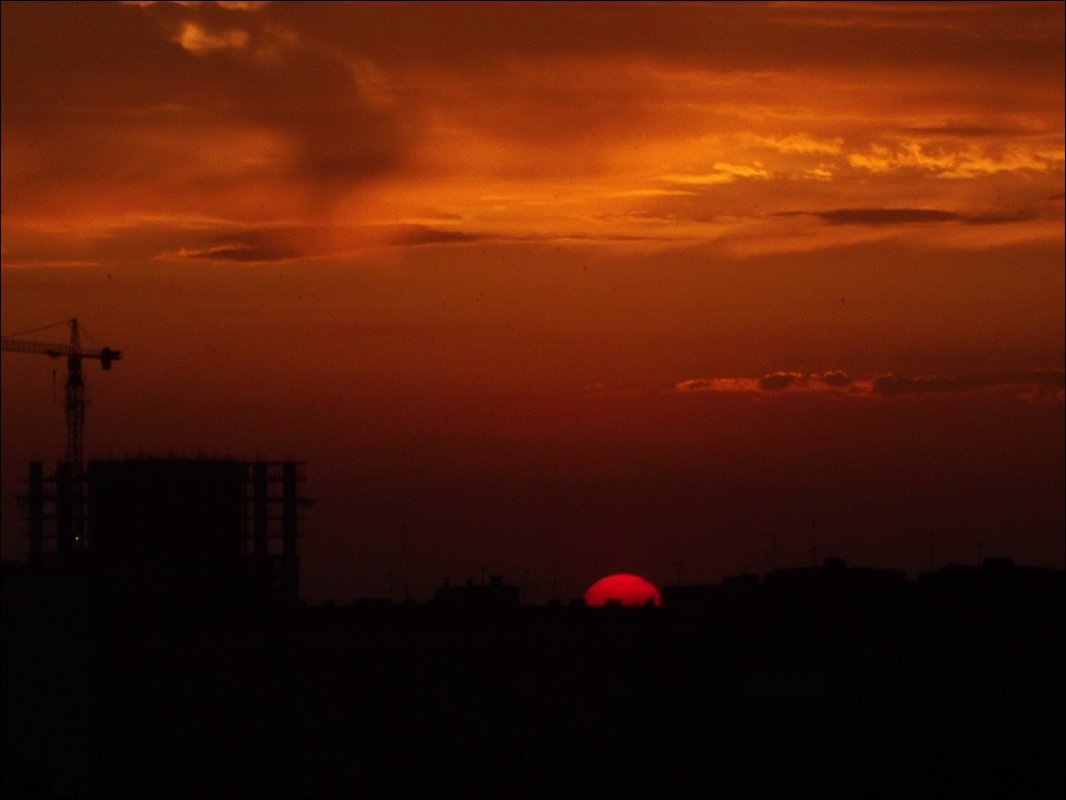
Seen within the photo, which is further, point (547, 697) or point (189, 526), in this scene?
point (189, 526)

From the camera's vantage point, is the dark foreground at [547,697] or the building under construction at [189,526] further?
the building under construction at [189,526]

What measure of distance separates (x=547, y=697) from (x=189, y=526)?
5008 centimetres

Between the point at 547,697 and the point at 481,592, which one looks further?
the point at 481,592

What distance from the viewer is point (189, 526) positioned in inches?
3836

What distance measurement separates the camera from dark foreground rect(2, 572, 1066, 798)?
134 ft

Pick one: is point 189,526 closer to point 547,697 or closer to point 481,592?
point 481,592

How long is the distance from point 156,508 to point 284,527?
10.3 m

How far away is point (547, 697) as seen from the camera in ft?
168

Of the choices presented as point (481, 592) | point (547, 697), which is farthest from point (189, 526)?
point (547, 697)

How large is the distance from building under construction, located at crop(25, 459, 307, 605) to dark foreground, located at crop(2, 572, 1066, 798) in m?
30.1

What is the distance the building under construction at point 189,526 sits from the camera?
94.6m

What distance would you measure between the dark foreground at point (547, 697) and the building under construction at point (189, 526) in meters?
30.1

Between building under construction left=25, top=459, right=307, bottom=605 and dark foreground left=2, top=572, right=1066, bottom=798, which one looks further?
building under construction left=25, top=459, right=307, bottom=605

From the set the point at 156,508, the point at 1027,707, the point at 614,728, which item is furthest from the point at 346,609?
the point at 156,508
